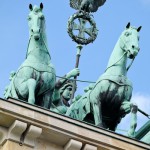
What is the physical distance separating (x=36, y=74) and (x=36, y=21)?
0.93m

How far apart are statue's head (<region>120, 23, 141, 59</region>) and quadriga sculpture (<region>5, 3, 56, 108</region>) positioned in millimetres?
1357

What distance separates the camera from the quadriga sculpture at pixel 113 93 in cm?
1920

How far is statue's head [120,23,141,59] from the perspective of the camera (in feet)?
62.8

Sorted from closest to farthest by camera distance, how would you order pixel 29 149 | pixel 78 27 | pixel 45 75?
1. pixel 29 149
2. pixel 45 75
3. pixel 78 27

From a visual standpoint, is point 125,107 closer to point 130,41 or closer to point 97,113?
point 97,113

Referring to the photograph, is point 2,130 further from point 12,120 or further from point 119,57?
point 119,57

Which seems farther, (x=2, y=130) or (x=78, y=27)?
(x=78, y=27)

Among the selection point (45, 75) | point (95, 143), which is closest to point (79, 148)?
point (95, 143)

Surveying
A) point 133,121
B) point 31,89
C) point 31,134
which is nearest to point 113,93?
point 133,121

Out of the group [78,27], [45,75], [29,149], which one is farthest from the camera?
[78,27]

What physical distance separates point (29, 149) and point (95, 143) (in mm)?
1117

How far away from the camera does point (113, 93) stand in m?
19.2

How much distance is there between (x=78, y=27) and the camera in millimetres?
23141

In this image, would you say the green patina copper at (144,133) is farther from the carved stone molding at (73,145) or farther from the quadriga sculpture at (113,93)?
the carved stone molding at (73,145)
